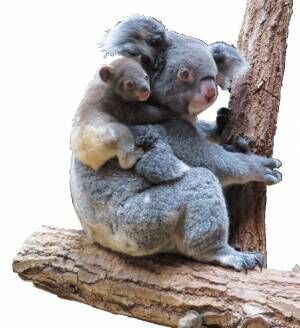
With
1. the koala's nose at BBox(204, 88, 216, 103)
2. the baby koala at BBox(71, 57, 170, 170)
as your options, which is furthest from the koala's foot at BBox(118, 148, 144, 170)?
the koala's nose at BBox(204, 88, 216, 103)

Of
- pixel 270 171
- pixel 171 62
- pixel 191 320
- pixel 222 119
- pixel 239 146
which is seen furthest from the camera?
pixel 222 119

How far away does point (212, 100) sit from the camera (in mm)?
2922

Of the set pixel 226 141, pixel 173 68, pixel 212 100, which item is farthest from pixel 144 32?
pixel 226 141

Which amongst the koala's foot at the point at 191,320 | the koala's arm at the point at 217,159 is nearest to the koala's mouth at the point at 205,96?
the koala's arm at the point at 217,159

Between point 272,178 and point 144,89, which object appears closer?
point 144,89

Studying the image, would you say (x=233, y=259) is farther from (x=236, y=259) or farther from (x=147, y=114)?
(x=147, y=114)

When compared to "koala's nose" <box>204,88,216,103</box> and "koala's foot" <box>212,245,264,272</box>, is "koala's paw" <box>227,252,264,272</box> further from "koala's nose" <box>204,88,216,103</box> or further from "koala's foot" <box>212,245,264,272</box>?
"koala's nose" <box>204,88,216,103</box>

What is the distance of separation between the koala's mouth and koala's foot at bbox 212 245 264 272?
0.60 meters

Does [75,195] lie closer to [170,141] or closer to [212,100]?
[170,141]

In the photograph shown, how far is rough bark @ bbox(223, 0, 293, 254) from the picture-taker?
10.4 ft

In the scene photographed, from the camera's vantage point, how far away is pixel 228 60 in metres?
3.15

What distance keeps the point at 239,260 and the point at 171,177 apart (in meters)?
0.44

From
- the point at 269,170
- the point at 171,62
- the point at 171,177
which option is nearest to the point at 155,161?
the point at 171,177

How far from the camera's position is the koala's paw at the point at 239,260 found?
284 cm
